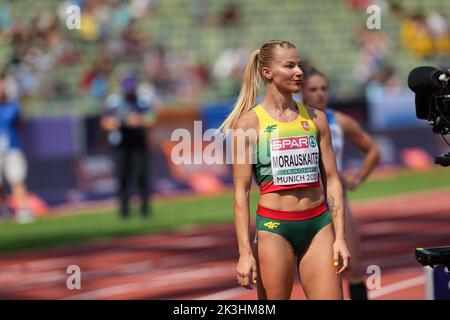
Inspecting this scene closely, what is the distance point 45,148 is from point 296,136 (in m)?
13.4

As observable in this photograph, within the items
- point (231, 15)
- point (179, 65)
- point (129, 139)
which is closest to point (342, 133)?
point (129, 139)

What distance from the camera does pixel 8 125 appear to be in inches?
687

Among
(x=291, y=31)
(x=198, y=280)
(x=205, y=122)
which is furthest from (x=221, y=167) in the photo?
(x=198, y=280)

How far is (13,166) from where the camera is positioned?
1753 cm

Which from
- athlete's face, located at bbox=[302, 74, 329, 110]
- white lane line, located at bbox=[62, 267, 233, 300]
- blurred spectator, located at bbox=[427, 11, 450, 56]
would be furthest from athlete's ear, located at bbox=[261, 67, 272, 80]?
blurred spectator, located at bbox=[427, 11, 450, 56]

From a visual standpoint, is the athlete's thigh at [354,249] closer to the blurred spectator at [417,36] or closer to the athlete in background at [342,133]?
the athlete in background at [342,133]

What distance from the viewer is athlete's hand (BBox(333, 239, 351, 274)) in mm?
5867

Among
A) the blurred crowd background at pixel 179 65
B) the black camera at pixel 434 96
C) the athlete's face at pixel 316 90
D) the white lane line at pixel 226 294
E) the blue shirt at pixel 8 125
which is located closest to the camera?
the black camera at pixel 434 96

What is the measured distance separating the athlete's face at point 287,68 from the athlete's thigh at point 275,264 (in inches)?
34.0

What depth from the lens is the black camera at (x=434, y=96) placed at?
546cm

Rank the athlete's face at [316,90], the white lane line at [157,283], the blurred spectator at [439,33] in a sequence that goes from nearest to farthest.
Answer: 1. the athlete's face at [316,90]
2. the white lane line at [157,283]
3. the blurred spectator at [439,33]

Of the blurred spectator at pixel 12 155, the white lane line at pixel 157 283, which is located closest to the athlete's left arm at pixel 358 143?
the white lane line at pixel 157 283

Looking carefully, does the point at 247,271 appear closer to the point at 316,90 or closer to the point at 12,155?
the point at 316,90
